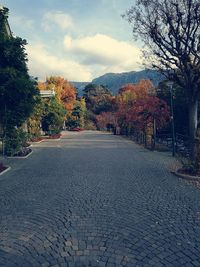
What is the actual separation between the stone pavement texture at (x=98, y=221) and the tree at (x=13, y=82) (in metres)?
4.76

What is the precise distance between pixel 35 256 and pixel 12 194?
4.62m

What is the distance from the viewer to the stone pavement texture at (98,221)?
498 centimetres

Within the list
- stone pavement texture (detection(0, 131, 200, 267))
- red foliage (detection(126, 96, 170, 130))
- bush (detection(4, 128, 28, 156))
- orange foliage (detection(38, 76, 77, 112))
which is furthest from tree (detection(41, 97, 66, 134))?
stone pavement texture (detection(0, 131, 200, 267))

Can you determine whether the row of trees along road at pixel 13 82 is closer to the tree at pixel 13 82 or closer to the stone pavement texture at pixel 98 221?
the tree at pixel 13 82

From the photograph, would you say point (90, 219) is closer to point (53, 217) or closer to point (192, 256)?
point (53, 217)

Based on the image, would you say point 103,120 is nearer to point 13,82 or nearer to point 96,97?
point 96,97

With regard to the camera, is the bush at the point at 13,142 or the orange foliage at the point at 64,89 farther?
the orange foliage at the point at 64,89

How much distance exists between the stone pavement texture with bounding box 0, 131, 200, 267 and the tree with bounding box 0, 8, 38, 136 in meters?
4.76

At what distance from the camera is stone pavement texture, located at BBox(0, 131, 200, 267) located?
4.98 meters

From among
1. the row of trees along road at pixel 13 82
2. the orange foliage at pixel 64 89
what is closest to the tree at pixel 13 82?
the row of trees along road at pixel 13 82

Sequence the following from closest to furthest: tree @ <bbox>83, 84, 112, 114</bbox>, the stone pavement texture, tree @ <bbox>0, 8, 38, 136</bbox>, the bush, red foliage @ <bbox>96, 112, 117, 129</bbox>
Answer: the stone pavement texture, tree @ <bbox>0, 8, 38, 136</bbox>, the bush, red foliage @ <bbox>96, 112, 117, 129</bbox>, tree @ <bbox>83, 84, 112, 114</bbox>

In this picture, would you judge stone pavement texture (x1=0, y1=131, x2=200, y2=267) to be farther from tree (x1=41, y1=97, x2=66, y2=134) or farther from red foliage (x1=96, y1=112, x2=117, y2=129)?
red foliage (x1=96, y1=112, x2=117, y2=129)

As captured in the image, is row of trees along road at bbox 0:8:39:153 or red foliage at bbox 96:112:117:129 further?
red foliage at bbox 96:112:117:129

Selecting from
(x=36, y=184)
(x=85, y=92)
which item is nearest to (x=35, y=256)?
(x=36, y=184)
